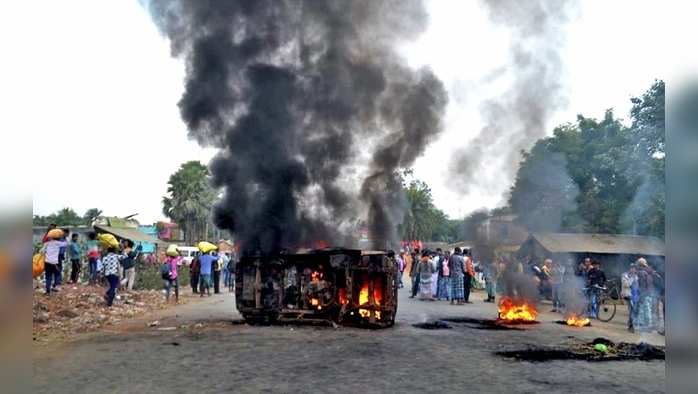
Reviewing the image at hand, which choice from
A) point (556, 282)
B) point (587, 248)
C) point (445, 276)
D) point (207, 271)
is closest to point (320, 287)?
point (445, 276)

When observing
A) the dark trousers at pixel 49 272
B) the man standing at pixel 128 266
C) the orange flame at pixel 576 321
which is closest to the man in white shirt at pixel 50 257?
the dark trousers at pixel 49 272

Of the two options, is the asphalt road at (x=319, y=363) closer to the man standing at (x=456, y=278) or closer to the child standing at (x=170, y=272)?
the child standing at (x=170, y=272)

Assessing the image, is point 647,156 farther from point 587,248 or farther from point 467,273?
point 587,248

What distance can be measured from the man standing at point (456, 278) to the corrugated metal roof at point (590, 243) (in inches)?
163

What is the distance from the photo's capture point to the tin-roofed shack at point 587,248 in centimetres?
2192

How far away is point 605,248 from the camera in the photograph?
2467 cm

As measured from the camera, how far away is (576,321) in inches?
555

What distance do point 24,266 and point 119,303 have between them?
49.2 ft

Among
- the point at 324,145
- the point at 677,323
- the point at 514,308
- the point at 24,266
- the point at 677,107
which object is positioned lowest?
the point at 514,308

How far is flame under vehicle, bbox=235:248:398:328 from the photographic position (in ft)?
42.0

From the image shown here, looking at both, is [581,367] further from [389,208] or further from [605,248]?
[605,248]

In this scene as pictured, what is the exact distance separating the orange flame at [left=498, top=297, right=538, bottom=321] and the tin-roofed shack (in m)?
5.28

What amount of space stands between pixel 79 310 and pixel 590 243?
838 inches

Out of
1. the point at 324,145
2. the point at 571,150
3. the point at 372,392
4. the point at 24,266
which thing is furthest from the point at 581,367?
the point at 571,150
